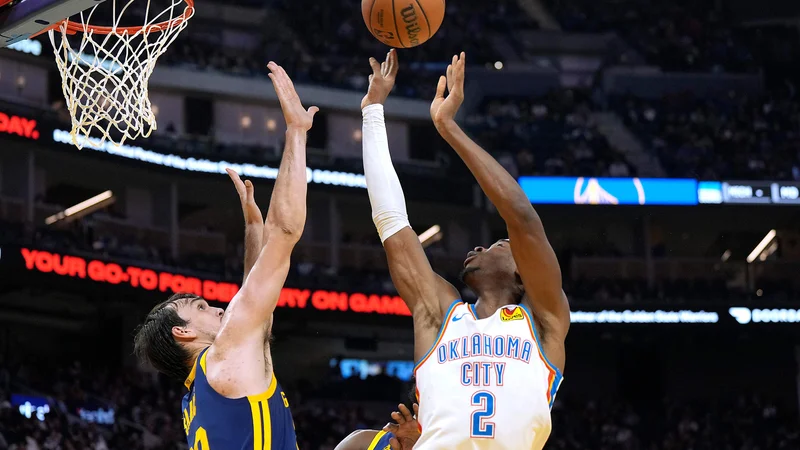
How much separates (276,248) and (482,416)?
0.93m

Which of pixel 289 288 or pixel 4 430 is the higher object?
pixel 289 288

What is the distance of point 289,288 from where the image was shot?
20281 mm

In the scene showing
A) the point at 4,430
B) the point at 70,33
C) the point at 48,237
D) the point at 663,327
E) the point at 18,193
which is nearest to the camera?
the point at 70,33

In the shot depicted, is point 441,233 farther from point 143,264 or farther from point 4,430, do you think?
point 4,430

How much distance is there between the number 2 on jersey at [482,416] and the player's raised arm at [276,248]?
0.79 m

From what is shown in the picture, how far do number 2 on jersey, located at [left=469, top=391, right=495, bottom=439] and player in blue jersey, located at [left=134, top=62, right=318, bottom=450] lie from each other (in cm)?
68

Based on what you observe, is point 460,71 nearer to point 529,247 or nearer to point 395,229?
point 395,229

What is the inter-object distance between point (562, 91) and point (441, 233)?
473 cm

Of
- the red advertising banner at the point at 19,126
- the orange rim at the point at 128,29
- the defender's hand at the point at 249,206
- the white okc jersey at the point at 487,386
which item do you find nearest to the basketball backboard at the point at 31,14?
the orange rim at the point at 128,29

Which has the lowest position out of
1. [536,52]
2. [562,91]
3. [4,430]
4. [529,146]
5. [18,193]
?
[4,430]

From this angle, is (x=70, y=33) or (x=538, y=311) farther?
(x=70, y=33)

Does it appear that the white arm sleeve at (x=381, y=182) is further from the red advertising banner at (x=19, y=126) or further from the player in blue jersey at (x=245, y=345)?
the red advertising banner at (x=19, y=126)

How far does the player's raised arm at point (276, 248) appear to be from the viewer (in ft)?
11.9

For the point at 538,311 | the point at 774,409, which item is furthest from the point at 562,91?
the point at 538,311
